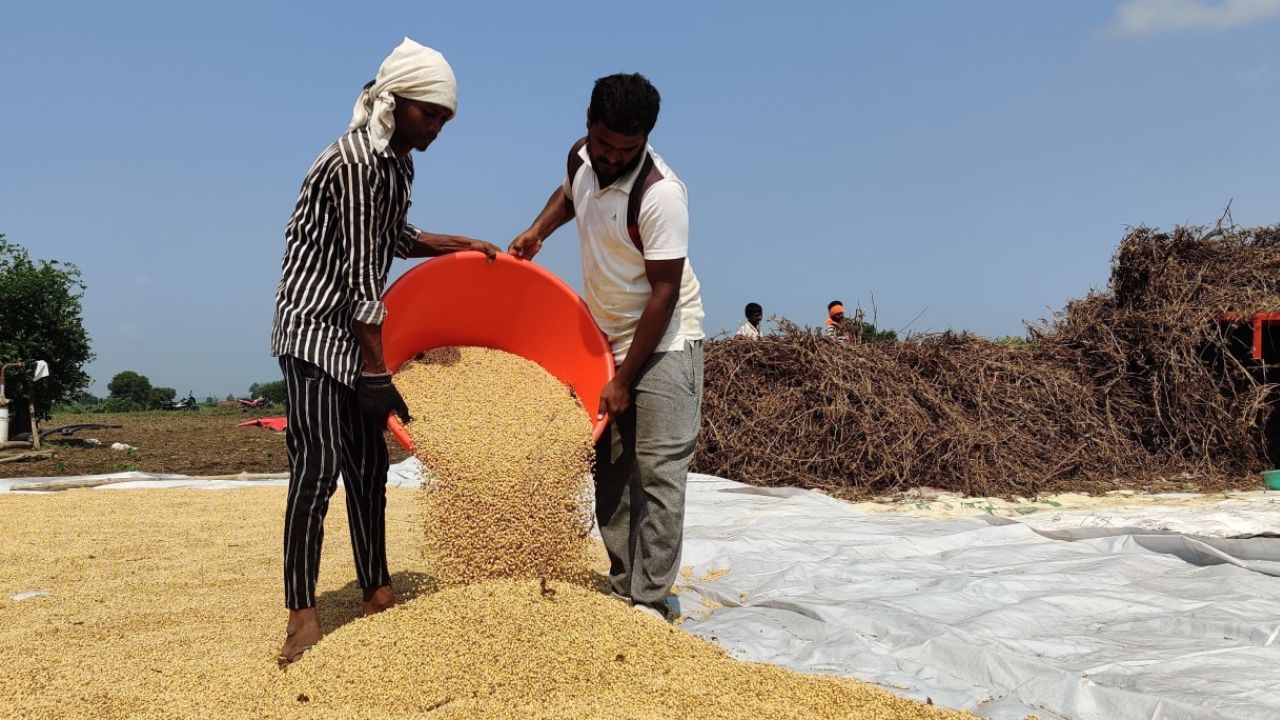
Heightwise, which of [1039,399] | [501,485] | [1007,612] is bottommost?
[1007,612]

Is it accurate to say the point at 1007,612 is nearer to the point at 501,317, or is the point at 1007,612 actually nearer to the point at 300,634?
the point at 501,317

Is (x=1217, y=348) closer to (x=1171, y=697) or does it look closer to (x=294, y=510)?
(x=1171, y=697)

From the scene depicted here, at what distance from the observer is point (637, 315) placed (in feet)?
9.05

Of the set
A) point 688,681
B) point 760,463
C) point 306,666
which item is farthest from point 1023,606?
point 760,463

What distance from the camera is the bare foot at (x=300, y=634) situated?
230 cm

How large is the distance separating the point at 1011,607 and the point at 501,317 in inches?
73.7

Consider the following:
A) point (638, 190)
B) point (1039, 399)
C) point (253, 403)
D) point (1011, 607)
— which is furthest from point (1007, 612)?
point (253, 403)

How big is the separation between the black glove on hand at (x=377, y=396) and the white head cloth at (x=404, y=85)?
0.59 metres

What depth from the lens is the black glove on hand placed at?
242 cm

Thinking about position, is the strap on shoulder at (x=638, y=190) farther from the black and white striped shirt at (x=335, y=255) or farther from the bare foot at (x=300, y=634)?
the bare foot at (x=300, y=634)

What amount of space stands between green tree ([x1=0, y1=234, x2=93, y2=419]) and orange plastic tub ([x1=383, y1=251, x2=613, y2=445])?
802 cm

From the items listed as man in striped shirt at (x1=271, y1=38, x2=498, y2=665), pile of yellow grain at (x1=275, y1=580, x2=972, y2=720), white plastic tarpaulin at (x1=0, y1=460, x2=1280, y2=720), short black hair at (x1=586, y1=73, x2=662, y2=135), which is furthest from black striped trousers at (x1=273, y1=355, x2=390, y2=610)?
white plastic tarpaulin at (x1=0, y1=460, x2=1280, y2=720)

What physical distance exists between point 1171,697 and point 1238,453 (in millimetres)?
5839

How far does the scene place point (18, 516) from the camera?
479cm
